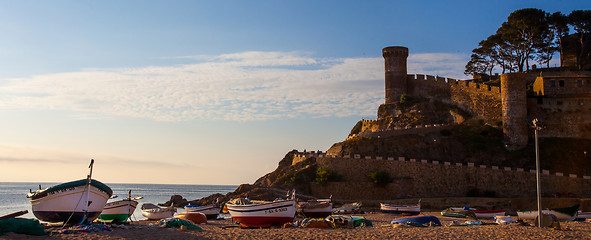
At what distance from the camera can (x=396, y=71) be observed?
193 ft

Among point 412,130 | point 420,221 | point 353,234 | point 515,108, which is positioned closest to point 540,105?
point 515,108

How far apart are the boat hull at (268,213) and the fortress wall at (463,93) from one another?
29.0m

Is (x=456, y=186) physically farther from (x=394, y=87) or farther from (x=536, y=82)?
(x=394, y=87)

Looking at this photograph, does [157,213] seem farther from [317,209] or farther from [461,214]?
[461,214]

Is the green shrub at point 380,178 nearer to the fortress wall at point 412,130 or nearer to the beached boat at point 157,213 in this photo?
the fortress wall at point 412,130

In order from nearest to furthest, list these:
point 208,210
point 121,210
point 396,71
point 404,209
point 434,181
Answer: point 121,210 → point 208,210 → point 404,209 → point 434,181 → point 396,71

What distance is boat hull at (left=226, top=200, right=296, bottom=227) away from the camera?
81.5 feet

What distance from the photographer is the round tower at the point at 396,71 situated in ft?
193

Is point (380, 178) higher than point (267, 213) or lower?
higher

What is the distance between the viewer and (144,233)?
814 inches

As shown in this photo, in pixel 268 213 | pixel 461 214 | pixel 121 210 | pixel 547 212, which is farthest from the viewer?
pixel 461 214

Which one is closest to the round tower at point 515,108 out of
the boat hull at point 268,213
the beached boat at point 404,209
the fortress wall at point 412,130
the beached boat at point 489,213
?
the fortress wall at point 412,130

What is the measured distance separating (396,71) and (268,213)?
37698 mm

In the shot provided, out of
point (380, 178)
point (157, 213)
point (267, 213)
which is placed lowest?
point (157, 213)
